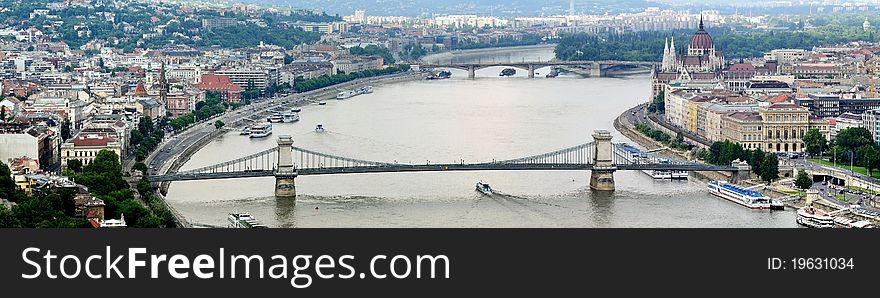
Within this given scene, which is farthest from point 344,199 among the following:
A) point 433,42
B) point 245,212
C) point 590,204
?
point 433,42

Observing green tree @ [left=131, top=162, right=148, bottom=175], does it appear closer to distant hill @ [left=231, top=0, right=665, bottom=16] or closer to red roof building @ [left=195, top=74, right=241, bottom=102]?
red roof building @ [left=195, top=74, right=241, bottom=102]

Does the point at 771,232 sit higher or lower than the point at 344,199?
higher

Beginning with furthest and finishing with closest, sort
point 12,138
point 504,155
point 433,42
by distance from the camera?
1. point 433,42
2. point 504,155
3. point 12,138

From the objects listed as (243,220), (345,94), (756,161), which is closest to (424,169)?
(243,220)

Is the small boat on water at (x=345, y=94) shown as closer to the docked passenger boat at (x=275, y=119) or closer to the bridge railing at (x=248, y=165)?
the docked passenger boat at (x=275, y=119)

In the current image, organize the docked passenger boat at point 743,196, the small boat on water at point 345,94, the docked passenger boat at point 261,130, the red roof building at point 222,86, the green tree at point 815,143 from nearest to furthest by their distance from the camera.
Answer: the docked passenger boat at point 743,196 → the green tree at point 815,143 → the docked passenger boat at point 261,130 → the red roof building at point 222,86 → the small boat on water at point 345,94

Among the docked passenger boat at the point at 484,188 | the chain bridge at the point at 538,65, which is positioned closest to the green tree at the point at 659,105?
the docked passenger boat at the point at 484,188

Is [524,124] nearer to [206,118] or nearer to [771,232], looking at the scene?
[206,118]
